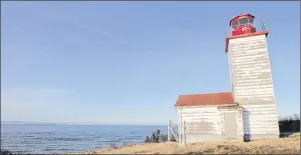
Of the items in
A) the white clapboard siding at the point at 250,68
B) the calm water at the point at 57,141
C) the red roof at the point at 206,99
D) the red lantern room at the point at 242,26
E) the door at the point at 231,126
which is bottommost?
the calm water at the point at 57,141

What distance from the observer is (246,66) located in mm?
20453

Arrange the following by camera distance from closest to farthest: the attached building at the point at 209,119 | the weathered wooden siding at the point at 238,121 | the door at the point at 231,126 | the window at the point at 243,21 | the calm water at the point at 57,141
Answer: the weathered wooden siding at the point at 238,121 → the door at the point at 231,126 → the attached building at the point at 209,119 → the window at the point at 243,21 → the calm water at the point at 57,141

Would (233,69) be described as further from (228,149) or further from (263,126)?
(228,149)

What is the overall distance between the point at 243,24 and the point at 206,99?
21.3 feet

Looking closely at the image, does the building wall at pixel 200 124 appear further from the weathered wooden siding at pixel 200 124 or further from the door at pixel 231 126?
the door at pixel 231 126

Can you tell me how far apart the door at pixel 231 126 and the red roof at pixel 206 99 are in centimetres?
101

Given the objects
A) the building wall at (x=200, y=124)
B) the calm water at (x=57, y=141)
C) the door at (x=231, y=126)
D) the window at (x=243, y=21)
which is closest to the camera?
the door at (x=231, y=126)

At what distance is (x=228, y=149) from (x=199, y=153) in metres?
1.77

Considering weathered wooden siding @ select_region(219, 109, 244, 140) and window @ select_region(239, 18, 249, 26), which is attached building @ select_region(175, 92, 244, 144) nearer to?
weathered wooden siding @ select_region(219, 109, 244, 140)

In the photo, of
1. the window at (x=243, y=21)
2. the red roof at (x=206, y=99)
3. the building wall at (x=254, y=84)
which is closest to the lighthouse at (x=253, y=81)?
the building wall at (x=254, y=84)

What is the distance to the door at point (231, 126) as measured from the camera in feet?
63.4

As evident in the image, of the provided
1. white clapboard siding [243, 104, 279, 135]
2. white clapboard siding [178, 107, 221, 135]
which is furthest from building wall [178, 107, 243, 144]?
white clapboard siding [243, 104, 279, 135]

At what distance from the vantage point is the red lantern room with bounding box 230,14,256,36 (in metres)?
21.3

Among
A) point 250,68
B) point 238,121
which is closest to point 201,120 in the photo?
point 238,121
